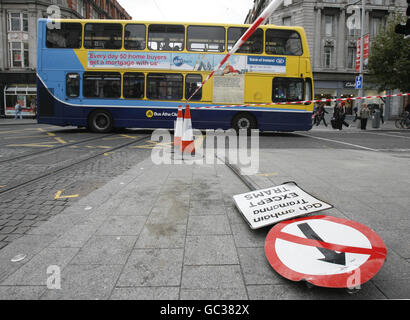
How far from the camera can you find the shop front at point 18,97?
99.8 feet

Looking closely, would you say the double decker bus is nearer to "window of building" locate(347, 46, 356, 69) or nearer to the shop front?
the shop front

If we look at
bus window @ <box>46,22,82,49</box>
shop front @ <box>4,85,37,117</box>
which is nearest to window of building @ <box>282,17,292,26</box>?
shop front @ <box>4,85,37,117</box>

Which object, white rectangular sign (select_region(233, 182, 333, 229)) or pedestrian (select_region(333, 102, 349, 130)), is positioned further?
pedestrian (select_region(333, 102, 349, 130))

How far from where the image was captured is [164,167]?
18.3ft

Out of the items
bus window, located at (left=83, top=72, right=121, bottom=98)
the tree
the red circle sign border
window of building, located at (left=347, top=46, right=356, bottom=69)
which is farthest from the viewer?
window of building, located at (left=347, top=46, right=356, bottom=69)

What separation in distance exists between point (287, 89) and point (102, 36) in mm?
7644

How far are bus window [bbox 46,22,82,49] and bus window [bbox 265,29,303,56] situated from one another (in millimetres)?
7446

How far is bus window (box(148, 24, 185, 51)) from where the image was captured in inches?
479

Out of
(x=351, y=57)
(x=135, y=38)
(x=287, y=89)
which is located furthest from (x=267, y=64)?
(x=351, y=57)

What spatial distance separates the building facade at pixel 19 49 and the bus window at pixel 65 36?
20709 millimetres

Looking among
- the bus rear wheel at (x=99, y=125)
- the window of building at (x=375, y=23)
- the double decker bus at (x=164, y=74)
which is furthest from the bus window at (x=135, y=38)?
the window of building at (x=375, y=23)

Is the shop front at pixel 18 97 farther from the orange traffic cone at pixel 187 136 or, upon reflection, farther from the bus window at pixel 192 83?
the orange traffic cone at pixel 187 136

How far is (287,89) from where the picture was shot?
12.5 metres

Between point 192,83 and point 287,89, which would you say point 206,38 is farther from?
point 287,89
